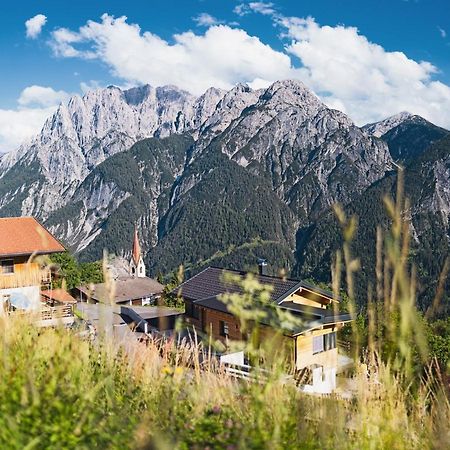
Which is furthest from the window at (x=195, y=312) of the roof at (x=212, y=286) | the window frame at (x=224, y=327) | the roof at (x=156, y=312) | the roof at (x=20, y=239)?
the roof at (x=20, y=239)

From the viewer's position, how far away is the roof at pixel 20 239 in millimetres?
20266

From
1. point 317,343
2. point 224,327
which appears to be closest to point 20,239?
point 224,327

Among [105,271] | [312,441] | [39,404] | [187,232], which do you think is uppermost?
[187,232]

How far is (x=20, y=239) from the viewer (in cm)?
2097

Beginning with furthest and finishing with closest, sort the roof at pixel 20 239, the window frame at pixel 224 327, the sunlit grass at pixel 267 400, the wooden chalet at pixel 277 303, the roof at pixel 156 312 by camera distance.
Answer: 1. the window frame at pixel 224 327
2. the roof at pixel 20 239
3. the wooden chalet at pixel 277 303
4. the roof at pixel 156 312
5. the sunlit grass at pixel 267 400

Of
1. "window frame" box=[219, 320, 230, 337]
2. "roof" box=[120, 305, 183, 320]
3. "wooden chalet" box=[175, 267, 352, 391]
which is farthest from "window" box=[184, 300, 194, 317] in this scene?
"window frame" box=[219, 320, 230, 337]

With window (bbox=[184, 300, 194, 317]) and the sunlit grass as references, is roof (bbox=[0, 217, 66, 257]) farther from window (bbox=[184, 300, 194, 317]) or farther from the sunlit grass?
the sunlit grass

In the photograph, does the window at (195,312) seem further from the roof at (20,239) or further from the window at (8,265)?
the window at (8,265)

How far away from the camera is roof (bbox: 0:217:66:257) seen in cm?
2027

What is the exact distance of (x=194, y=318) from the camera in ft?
86.1

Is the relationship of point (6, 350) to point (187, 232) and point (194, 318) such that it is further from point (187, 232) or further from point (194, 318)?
point (187, 232)

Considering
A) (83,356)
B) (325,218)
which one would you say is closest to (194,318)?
(83,356)

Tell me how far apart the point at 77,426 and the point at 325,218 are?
183414 millimetres

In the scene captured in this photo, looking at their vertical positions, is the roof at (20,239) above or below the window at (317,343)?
above
